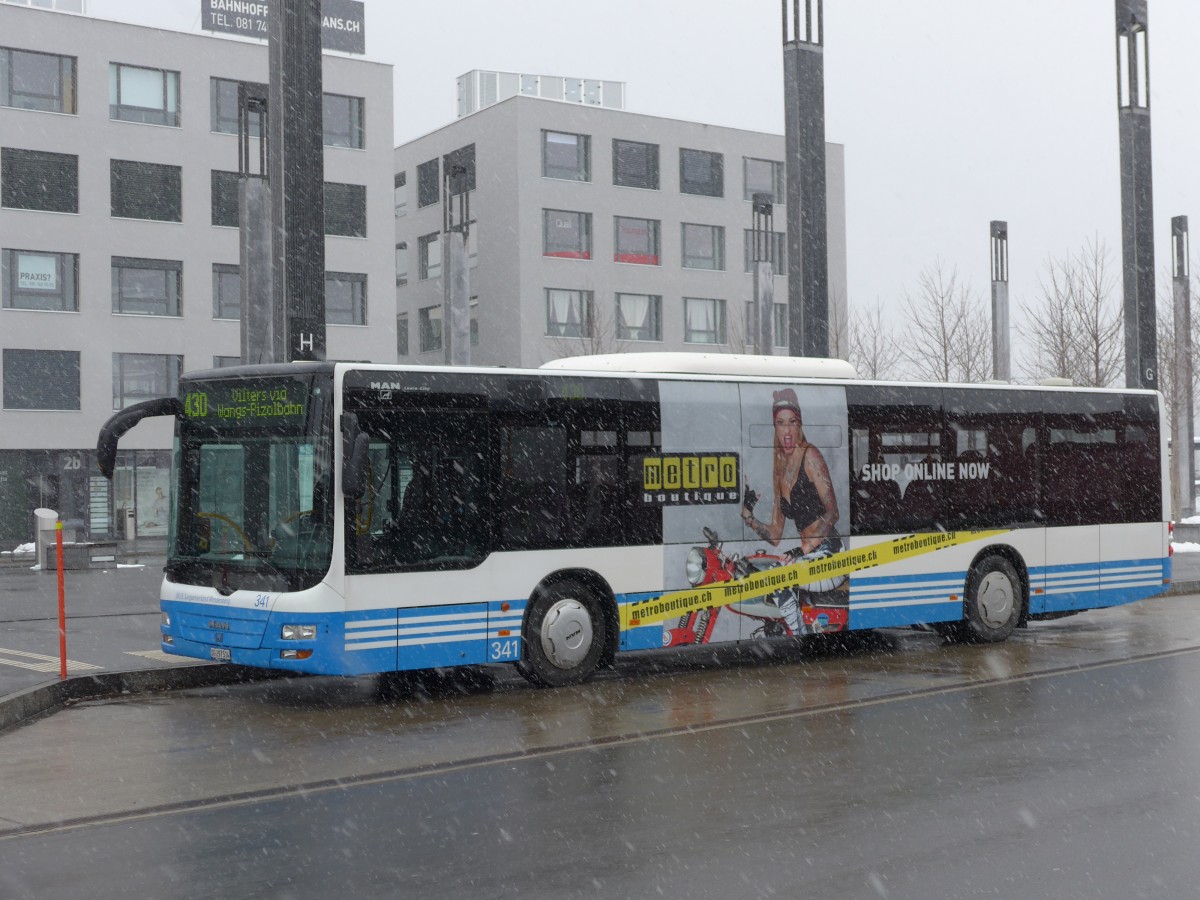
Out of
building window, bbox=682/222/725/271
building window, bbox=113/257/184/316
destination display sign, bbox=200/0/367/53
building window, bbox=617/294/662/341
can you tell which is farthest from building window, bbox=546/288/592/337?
building window, bbox=113/257/184/316

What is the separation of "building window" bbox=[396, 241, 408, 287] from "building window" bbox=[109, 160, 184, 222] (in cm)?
1588

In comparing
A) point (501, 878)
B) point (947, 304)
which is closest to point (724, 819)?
point (501, 878)

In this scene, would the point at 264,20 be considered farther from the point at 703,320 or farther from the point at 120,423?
the point at 120,423

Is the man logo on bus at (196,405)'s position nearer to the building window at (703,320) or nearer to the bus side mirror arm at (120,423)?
the bus side mirror arm at (120,423)

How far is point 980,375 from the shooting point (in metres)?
53.9

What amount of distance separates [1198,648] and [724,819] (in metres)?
9.50

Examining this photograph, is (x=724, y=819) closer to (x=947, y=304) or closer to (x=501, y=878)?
(x=501, y=878)

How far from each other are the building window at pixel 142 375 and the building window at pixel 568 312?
48.1 ft

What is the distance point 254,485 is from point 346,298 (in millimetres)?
43710

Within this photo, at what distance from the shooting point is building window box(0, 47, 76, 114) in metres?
48.7

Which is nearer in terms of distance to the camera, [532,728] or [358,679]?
[532,728]

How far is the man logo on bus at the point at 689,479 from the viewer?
1404 centimetres

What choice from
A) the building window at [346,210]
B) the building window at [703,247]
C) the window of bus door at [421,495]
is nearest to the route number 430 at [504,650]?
the window of bus door at [421,495]

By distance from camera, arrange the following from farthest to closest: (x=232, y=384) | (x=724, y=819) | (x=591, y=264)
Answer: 1. (x=591, y=264)
2. (x=232, y=384)
3. (x=724, y=819)
